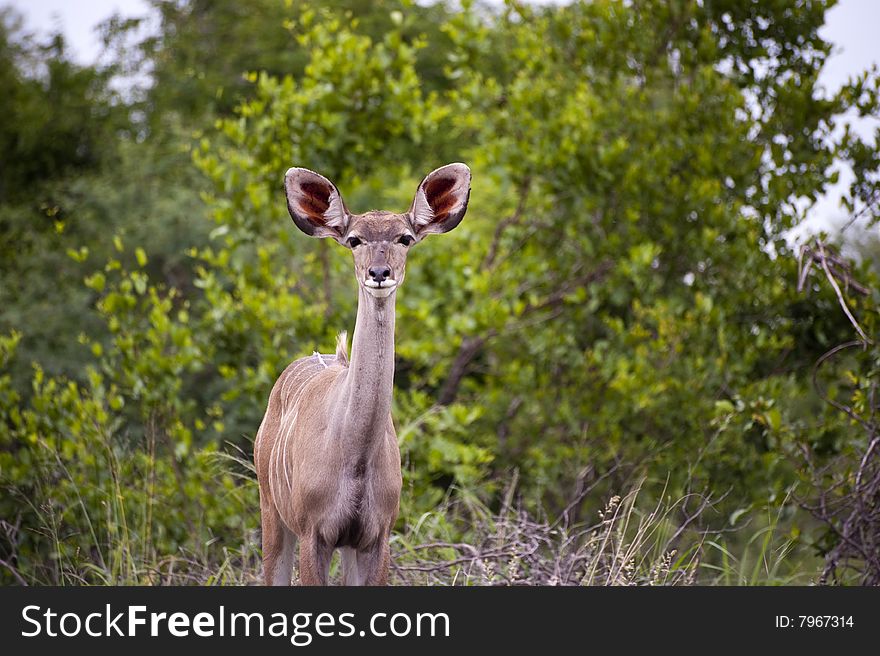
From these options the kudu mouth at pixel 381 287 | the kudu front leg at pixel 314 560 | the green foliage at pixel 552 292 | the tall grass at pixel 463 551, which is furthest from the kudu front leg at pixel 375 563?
the green foliage at pixel 552 292

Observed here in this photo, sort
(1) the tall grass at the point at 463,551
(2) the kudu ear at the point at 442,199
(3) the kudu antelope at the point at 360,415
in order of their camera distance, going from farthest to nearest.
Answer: (1) the tall grass at the point at 463,551, (2) the kudu ear at the point at 442,199, (3) the kudu antelope at the point at 360,415

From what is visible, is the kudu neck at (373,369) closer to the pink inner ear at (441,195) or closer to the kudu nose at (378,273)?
the kudu nose at (378,273)

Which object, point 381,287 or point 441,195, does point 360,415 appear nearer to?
point 381,287

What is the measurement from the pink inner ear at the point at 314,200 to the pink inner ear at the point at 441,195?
1.34ft

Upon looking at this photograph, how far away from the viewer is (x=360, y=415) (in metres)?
4.42

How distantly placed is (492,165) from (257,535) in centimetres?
422

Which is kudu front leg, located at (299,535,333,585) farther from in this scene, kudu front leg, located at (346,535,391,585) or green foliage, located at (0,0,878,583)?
green foliage, located at (0,0,878,583)

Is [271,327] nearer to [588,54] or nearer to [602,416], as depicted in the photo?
[602,416]

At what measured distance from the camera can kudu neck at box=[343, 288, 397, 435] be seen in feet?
14.5

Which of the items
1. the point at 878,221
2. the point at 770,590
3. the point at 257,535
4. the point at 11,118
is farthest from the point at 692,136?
the point at 11,118

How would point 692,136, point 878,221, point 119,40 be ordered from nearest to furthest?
point 878,221, point 692,136, point 119,40

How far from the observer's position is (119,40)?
904 inches

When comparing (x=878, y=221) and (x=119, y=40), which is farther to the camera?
(x=119, y=40)

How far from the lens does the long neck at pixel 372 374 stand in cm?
443
